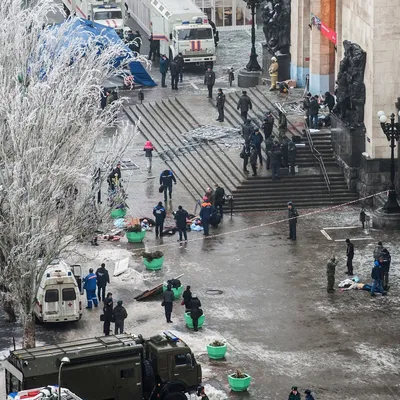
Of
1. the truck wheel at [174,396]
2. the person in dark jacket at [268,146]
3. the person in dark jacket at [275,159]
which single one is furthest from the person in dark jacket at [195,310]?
the person in dark jacket at [268,146]

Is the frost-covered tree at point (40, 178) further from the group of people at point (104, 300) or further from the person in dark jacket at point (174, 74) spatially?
the person in dark jacket at point (174, 74)

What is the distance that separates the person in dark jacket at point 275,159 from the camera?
63.8m

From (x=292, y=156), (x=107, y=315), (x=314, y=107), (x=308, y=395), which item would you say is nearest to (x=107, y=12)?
(x=314, y=107)

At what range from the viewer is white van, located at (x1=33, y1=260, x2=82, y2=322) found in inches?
2009

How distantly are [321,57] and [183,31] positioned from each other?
1403 cm

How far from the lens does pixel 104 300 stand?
5138 centimetres

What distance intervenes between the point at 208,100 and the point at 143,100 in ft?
12.4

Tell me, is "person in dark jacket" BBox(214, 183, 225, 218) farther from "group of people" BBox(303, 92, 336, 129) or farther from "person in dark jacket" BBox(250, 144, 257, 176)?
"group of people" BBox(303, 92, 336, 129)

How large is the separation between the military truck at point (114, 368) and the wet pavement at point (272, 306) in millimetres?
1449

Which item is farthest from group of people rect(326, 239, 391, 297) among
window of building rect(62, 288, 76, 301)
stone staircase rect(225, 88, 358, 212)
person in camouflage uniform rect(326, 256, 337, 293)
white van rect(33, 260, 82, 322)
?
stone staircase rect(225, 88, 358, 212)

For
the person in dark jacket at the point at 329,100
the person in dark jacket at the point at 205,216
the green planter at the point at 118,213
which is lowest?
the green planter at the point at 118,213

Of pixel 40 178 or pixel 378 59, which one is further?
pixel 378 59

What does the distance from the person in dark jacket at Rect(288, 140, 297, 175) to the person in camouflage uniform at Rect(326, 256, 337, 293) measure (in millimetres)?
10860

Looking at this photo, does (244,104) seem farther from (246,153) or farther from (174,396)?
(174,396)
